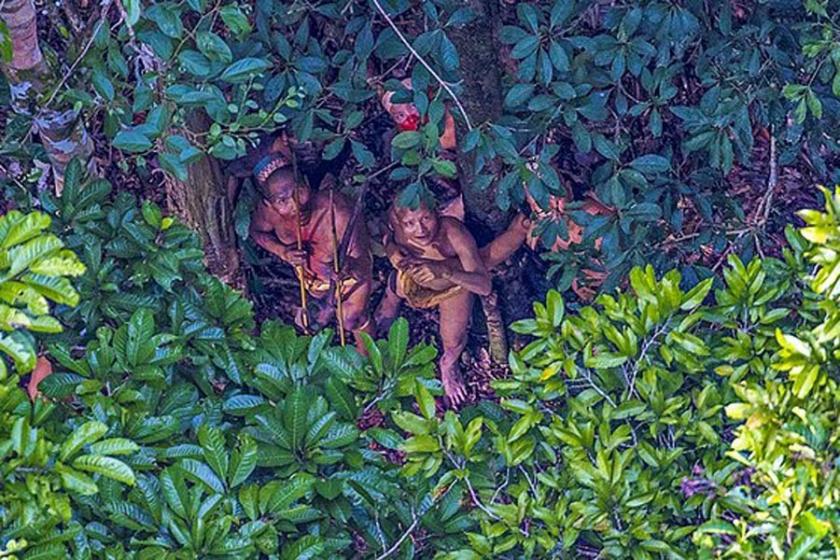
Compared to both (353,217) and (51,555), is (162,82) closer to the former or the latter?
(353,217)

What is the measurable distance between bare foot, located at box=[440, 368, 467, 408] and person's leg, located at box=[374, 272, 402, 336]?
0.27m

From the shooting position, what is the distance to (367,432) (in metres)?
2.79

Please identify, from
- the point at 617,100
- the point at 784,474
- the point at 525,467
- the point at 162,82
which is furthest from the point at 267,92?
the point at 784,474

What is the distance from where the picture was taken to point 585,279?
412 centimetres

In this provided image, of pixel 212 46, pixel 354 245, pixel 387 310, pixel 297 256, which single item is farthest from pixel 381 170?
pixel 212 46

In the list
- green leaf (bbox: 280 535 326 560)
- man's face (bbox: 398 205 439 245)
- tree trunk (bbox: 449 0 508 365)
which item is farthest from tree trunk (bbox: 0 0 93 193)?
green leaf (bbox: 280 535 326 560)

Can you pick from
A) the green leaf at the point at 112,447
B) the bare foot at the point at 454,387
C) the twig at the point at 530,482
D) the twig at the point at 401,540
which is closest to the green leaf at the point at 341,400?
the twig at the point at 401,540

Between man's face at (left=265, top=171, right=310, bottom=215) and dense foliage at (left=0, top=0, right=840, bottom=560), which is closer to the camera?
dense foliage at (left=0, top=0, right=840, bottom=560)

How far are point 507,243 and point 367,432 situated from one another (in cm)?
166

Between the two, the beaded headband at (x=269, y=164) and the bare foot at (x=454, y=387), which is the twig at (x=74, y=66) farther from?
the bare foot at (x=454, y=387)

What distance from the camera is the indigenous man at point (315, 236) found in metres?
4.25

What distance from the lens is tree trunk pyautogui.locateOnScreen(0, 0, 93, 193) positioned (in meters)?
3.31

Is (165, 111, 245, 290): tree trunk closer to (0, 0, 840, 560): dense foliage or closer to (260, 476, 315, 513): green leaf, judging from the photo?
(0, 0, 840, 560): dense foliage

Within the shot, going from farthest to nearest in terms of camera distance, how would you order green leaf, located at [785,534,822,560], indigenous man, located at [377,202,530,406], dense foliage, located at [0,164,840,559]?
indigenous man, located at [377,202,530,406], dense foliage, located at [0,164,840,559], green leaf, located at [785,534,822,560]
